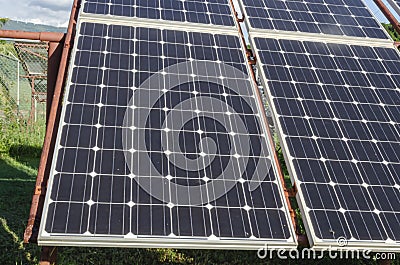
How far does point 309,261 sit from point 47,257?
7.62 m

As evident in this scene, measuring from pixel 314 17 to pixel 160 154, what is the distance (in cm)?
731

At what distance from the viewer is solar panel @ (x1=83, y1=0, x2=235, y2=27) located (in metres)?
9.88

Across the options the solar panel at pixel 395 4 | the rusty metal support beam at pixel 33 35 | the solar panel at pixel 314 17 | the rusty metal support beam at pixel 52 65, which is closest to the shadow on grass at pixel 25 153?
the rusty metal support beam at pixel 52 65

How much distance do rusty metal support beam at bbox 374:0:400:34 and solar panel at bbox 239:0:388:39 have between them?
1.29ft

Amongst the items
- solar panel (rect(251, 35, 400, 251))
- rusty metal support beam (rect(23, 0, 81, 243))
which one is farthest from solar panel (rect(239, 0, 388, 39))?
rusty metal support beam (rect(23, 0, 81, 243))

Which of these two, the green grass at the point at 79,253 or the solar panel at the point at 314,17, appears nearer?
the green grass at the point at 79,253

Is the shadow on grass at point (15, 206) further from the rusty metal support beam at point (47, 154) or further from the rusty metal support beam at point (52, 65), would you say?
the rusty metal support beam at point (47, 154)

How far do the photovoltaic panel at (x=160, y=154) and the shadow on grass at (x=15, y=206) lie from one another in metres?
4.55

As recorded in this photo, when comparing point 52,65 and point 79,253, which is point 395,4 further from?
point 79,253

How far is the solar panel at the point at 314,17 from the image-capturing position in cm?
1087

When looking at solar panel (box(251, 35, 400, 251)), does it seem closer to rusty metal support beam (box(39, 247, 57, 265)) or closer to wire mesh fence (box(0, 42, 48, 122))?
rusty metal support beam (box(39, 247, 57, 265))

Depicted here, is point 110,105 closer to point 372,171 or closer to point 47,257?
point 47,257

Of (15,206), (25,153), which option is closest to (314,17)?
(15,206)

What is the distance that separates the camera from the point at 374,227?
6340 mm
